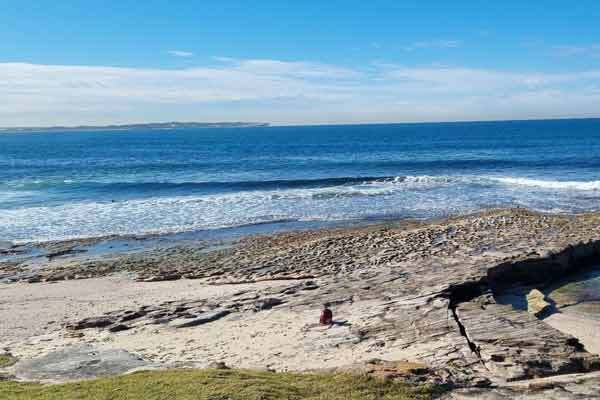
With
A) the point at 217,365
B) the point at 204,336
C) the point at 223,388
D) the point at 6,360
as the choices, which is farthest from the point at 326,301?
the point at 6,360

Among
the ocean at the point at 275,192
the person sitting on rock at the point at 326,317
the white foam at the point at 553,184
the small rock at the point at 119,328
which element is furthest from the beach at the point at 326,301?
the white foam at the point at 553,184

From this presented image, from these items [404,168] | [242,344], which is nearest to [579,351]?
[242,344]

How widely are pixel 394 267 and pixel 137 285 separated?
9.66 meters

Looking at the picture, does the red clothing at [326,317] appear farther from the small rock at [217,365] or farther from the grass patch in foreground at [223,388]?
the grass patch in foreground at [223,388]

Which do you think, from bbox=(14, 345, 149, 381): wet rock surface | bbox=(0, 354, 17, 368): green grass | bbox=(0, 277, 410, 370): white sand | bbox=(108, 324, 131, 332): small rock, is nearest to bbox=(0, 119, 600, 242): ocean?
bbox=(0, 277, 410, 370): white sand

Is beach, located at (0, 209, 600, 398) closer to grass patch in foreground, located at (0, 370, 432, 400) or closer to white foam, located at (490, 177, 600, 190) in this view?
grass patch in foreground, located at (0, 370, 432, 400)

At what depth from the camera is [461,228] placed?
27500 millimetres

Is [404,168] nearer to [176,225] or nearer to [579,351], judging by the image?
[176,225]

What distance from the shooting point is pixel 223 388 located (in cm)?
1059

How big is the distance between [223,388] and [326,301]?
24.3 ft

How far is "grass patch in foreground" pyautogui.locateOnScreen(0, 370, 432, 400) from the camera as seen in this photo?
10422 mm

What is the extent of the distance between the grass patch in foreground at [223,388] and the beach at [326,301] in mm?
923

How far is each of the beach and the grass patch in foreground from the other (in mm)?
923

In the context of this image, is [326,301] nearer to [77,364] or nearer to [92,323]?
[92,323]
